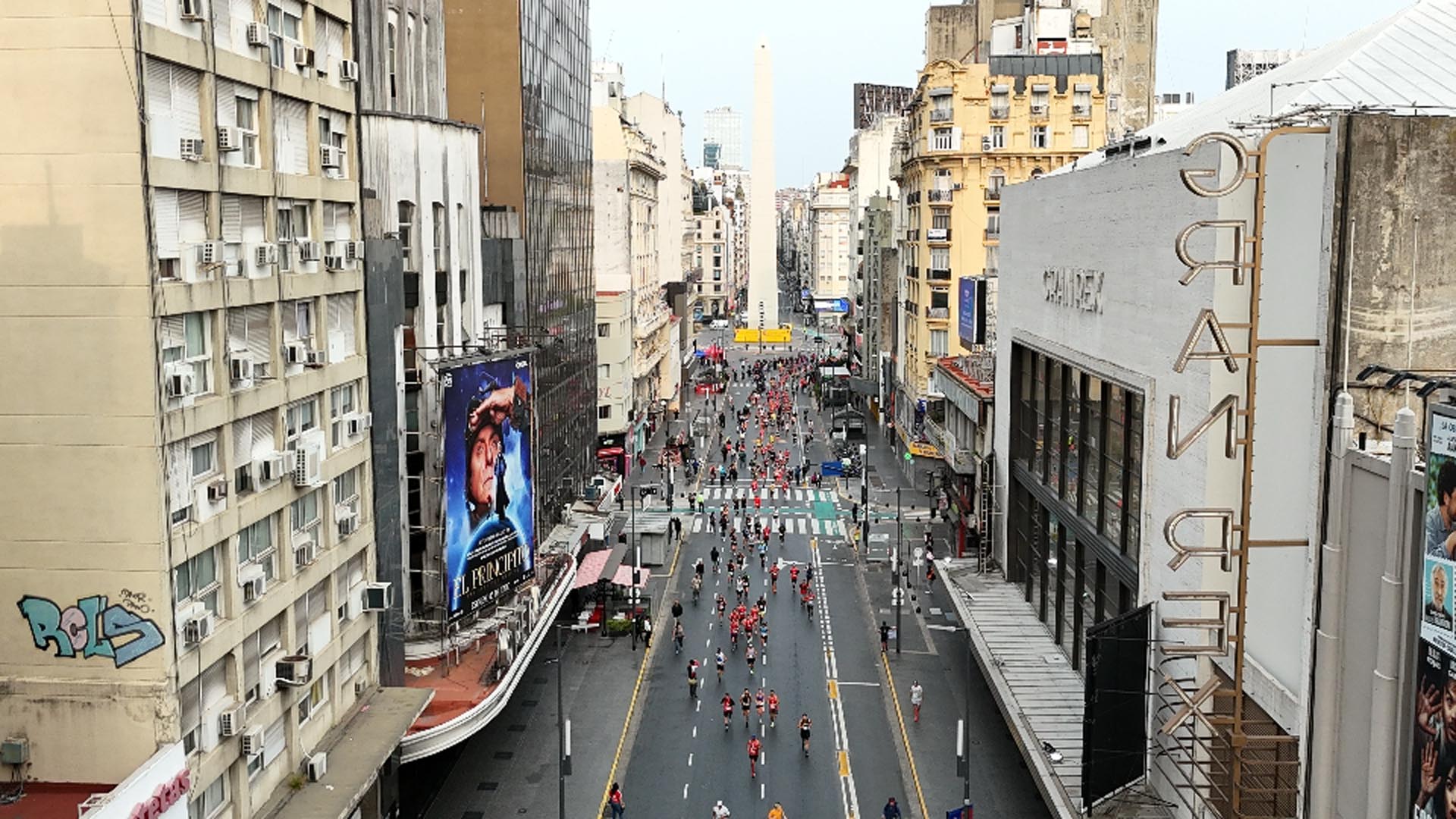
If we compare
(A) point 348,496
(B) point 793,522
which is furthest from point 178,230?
(B) point 793,522

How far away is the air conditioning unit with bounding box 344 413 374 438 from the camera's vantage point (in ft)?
92.7

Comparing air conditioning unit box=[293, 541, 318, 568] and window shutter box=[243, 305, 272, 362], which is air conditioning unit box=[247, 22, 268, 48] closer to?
window shutter box=[243, 305, 272, 362]

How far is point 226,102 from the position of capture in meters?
22.6

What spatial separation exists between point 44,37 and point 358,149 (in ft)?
32.4

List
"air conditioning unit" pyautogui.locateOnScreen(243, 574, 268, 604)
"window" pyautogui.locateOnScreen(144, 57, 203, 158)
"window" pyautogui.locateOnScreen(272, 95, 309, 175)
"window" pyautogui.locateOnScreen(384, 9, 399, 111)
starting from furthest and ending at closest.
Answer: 1. "window" pyautogui.locateOnScreen(384, 9, 399, 111)
2. "window" pyautogui.locateOnScreen(272, 95, 309, 175)
3. "air conditioning unit" pyautogui.locateOnScreen(243, 574, 268, 604)
4. "window" pyautogui.locateOnScreen(144, 57, 203, 158)

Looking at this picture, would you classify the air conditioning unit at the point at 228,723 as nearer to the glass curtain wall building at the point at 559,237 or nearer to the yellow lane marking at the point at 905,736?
the yellow lane marking at the point at 905,736

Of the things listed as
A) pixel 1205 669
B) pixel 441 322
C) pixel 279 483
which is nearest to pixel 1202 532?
pixel 1205 669

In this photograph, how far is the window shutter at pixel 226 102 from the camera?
22203 mm

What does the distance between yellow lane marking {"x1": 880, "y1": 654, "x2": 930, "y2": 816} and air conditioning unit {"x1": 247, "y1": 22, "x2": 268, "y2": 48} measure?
23526 mm

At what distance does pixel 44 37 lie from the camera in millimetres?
19188

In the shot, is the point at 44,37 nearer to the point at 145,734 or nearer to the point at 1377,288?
the point at 145,734

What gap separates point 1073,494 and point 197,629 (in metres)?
22.7

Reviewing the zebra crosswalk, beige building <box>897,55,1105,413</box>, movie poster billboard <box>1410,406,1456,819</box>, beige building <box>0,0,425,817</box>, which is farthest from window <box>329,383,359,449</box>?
beige building <box>897,55,1105,413</box>

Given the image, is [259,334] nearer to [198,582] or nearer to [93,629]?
[198,582]
